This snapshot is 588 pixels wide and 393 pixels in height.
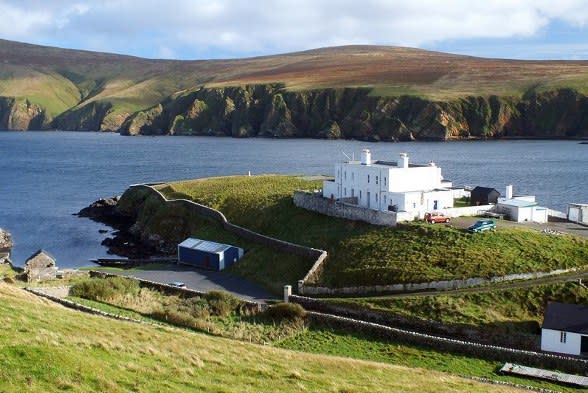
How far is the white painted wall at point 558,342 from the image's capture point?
117 ft

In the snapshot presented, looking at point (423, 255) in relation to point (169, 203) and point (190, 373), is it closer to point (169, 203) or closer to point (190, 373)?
point (190, 373)

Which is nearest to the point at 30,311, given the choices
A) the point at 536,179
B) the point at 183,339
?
the point at 183,339

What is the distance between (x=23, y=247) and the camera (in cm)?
7650

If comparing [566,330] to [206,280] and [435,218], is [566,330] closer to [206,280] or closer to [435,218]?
[435,218]

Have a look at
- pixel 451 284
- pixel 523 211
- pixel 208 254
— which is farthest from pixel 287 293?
pixel 523 211

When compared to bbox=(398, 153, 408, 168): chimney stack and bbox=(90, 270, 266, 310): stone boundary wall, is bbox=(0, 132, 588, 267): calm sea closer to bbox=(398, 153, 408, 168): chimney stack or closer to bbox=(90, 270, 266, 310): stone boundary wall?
bbox=(90, 270, 266, 310): stone boundary wall

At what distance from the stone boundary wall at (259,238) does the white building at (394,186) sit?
878 centimetres

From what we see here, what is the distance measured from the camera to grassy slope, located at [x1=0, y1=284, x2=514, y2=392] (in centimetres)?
1936

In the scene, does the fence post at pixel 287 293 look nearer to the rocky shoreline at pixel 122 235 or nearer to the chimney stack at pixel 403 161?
the chimney stack at pixel 403 161

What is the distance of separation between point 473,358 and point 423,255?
47.1 ft

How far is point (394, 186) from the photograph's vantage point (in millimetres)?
59406

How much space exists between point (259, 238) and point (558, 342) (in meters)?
31.2

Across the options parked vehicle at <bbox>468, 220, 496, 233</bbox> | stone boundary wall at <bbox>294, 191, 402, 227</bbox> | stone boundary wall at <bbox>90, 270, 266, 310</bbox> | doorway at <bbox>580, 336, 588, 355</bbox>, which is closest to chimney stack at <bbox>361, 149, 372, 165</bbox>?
stone boundary wall at <bbox>294, 191, 402, 227</bbox>

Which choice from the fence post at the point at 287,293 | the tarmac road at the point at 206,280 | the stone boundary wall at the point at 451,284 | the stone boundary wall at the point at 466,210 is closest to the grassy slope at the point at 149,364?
the stone boundary wall at the point at 451,284
